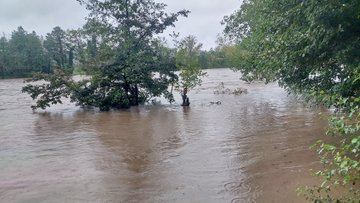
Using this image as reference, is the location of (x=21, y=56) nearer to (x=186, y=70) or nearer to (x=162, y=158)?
(x=186, y=70)

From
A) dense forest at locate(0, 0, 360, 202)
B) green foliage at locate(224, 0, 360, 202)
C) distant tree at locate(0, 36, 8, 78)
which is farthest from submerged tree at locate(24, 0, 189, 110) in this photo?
distant tree at locate(0, 36, 8, 78)

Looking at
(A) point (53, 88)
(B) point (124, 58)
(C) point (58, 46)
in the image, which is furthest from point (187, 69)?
(C) point (58, 46)

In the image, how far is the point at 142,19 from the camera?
21.0 meters

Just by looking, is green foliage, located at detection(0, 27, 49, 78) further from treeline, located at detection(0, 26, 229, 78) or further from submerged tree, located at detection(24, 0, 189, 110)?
→ submerged tree, located at detection(24, 0, 189, 110)

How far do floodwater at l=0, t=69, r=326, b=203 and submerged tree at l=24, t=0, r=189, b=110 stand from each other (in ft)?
11.6

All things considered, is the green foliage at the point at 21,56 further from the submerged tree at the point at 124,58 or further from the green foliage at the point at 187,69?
the green foliage at the point at 187,69

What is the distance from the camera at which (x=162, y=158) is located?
9031 mm

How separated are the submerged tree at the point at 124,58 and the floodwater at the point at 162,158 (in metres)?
3.54

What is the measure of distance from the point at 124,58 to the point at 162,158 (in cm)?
1176

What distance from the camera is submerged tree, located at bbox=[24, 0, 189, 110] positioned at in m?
19.7

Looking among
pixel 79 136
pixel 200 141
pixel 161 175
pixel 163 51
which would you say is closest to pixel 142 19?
pixel 163 51

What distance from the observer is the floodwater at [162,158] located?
21.7ft

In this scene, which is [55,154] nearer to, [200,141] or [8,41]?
[200,141]

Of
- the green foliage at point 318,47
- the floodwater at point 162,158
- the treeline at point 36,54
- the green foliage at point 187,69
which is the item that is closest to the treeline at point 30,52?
the treeline at point 36,54
